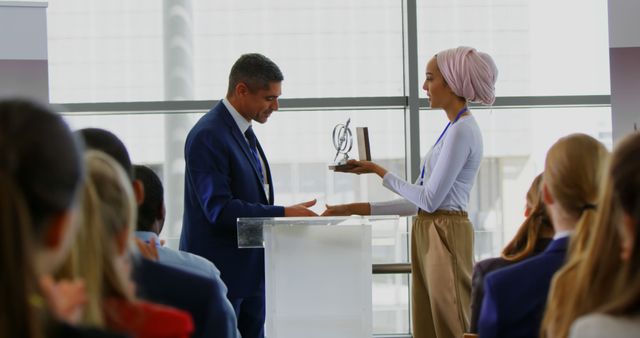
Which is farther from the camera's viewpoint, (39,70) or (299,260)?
(39,70)

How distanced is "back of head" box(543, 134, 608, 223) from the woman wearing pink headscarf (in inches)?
71.2

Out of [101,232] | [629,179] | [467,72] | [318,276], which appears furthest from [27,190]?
[467,72]

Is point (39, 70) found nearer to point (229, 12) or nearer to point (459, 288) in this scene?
point (229, 12)

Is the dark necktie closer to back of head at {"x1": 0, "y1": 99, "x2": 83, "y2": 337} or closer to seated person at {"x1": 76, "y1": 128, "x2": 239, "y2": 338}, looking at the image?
seated person at {"x1": 76, "y1": 128, "x2": 239, "y2": 338}

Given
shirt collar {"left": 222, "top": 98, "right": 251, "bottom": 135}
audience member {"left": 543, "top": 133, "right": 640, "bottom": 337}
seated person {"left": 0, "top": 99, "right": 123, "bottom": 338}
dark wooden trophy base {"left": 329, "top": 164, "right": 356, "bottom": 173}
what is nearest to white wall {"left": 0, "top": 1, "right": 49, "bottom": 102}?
shirt collar {"left": 222, "top": 98, "right": 251, "bottom": 135}

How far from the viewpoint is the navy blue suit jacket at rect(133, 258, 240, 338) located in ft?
6.80

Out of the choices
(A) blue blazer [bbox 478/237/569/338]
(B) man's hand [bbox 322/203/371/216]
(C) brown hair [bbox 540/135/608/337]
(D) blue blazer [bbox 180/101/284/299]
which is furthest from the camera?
(B) man's hand [bbox 322/203/371/216]

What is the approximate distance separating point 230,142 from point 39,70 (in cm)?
189

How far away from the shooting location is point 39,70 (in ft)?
18.1

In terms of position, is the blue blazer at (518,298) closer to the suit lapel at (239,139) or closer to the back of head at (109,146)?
the back of head at (109,146)

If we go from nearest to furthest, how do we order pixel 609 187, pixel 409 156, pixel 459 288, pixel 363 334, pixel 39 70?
pixel 609 187 → pixel 363 334 → pixel 459 288 → pixel 39 70 → pixel 409 156

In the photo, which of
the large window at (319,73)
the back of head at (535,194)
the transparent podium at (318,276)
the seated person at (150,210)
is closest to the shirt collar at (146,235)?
the seated person at (150,210)

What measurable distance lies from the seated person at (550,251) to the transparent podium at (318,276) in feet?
4.70

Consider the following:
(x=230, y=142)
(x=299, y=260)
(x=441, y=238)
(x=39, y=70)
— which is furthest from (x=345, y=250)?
(x=39, y=70)
